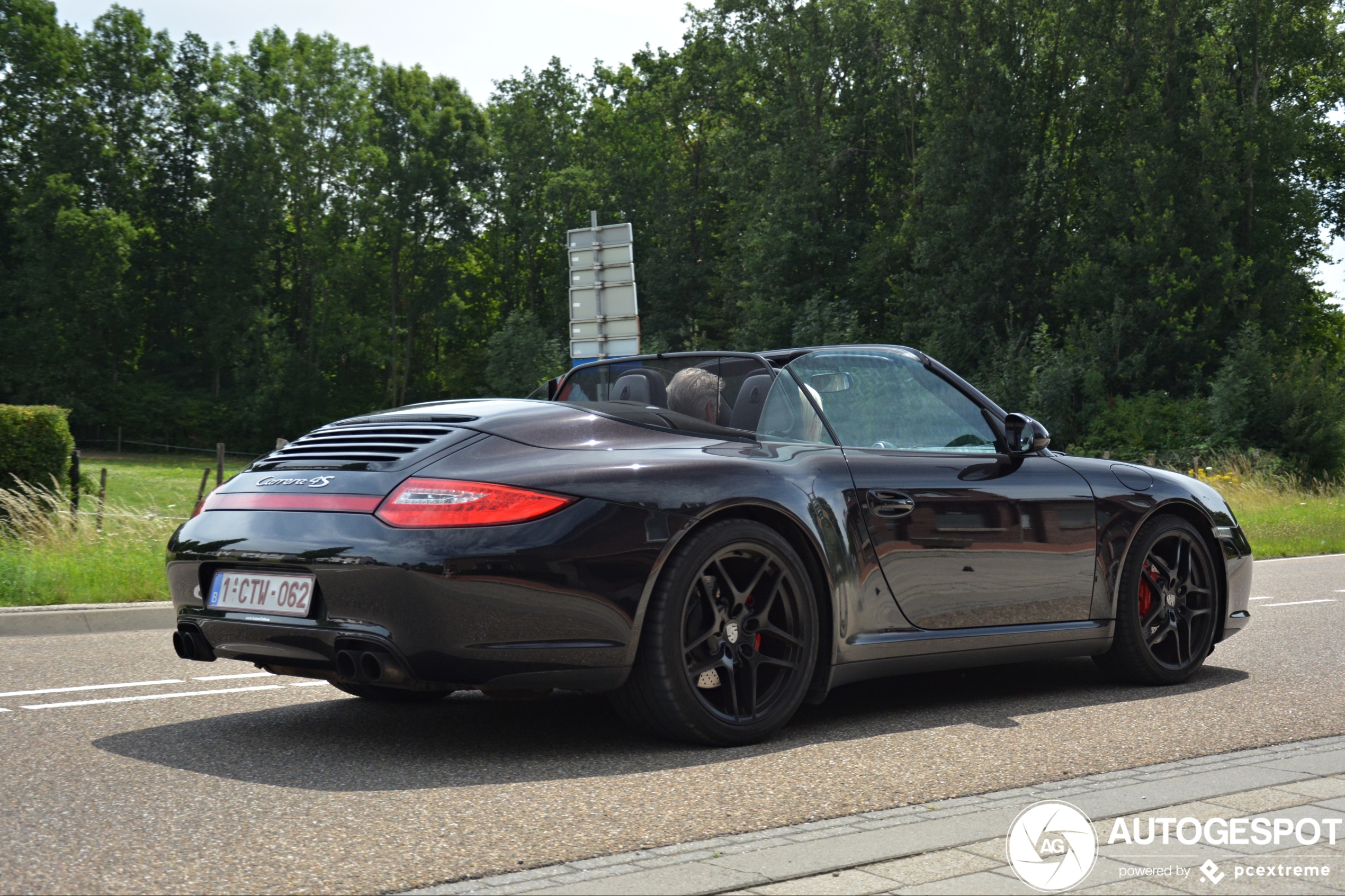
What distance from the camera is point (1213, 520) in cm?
661

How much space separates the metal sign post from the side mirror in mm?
8974

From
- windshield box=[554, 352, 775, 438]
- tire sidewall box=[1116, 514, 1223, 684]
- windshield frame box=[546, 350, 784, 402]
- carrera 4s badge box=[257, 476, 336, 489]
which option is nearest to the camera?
carrera 4s badge box=[257, 476, 336, 489]

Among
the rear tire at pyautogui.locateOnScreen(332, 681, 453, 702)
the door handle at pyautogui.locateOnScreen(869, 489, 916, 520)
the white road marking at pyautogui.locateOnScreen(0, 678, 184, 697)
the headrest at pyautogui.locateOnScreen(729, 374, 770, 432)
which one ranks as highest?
the headrest at pyautogui.locateOnScreen(729, 374, 770, 432)

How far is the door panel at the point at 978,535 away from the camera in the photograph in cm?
534

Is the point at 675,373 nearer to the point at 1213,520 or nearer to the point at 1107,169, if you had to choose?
the point at 1213,520

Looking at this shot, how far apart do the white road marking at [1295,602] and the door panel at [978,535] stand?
511cm

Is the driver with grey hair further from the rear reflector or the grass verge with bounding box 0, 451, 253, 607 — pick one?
the grass verge with bounding box 0, 451, 253, 607

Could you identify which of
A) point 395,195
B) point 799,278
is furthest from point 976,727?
point 395,195

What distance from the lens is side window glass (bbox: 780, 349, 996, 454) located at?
555cm

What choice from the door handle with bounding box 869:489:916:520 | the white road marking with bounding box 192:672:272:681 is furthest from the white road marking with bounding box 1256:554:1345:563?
the white road marking with bounding box 192:672:272:681

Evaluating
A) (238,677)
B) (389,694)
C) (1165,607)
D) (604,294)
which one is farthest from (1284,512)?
(389,694)

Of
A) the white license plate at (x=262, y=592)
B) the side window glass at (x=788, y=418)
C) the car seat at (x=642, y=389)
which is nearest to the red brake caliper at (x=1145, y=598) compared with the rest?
the side window glass at (x=788, y=418)

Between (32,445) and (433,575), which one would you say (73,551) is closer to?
(32,445)

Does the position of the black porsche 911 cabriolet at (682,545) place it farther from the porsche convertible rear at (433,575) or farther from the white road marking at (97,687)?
the white road marking at (97,687)
